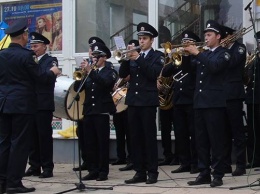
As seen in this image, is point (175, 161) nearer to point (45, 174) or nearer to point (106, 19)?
point (45, 174)

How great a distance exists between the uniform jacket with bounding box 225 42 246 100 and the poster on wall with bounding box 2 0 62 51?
14.3 ft

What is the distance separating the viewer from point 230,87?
8.06 meters

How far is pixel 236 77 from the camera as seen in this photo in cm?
810

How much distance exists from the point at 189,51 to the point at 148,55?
0.68 m

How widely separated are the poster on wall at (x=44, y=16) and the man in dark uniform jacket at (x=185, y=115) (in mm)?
3513

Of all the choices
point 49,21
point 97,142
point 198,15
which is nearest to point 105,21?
point 49,21

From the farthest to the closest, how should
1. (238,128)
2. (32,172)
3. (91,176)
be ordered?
(32,172) < (91,176) < (238,128)

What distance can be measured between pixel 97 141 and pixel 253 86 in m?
2.50

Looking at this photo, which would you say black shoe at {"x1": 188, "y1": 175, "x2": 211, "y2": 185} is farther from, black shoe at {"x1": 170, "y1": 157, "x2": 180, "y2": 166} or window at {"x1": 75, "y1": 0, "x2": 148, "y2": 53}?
window at {"x1": 75, "y1": 0, "x2": 148, "y2": 53}

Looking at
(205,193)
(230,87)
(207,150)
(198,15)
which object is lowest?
(205,193)

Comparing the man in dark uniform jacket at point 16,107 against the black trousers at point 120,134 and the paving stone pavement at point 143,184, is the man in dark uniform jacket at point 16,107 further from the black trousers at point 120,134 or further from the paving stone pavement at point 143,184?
the black trousers at point 120,134

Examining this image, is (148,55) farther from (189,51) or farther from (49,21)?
(49,21)

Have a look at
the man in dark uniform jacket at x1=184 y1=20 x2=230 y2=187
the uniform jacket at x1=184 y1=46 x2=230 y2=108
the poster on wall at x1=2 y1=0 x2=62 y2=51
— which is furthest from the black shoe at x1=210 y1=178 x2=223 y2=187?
the poster on wall at x1=2 y1=0 x2=62 y2=51

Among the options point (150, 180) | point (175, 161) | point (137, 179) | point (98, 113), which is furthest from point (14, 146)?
point (175, 161)
